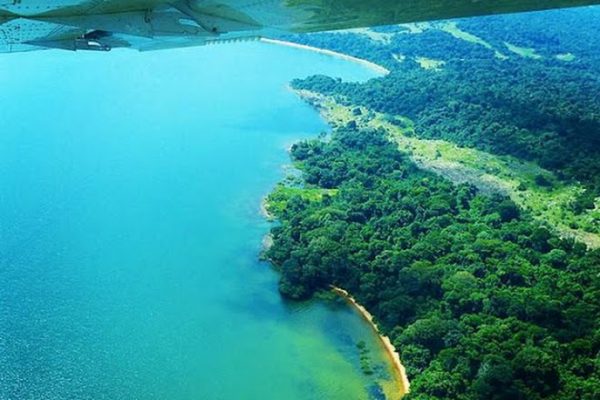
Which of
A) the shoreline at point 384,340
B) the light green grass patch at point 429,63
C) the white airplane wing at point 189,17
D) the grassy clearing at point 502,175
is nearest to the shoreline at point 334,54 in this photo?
the light green grass patch at point 429,63

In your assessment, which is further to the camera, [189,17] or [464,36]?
[464,36]

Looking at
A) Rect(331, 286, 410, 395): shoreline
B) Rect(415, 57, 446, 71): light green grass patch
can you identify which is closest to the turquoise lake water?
Rect(331, 286, 410, 395): shoreline

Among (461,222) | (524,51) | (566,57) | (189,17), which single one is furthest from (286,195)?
(566,57)

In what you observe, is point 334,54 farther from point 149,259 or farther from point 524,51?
point 149,259

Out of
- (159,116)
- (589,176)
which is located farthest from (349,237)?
(159,116)

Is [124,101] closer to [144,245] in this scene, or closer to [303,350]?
[144,245]
